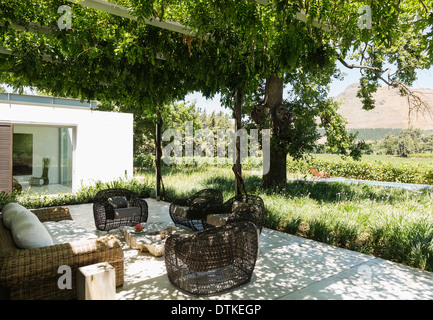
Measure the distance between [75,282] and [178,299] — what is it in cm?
106

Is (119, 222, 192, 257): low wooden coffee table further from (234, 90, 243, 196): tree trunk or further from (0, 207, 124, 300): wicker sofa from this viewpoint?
(234, 90, 243, 196): tree trunk

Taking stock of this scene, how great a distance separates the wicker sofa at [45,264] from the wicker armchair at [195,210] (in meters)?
2.45

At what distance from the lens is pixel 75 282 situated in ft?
9.45

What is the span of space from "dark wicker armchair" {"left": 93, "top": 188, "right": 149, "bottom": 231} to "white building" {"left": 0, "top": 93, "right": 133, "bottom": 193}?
185 inches

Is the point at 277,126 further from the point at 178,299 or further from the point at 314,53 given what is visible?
the point at 178,299

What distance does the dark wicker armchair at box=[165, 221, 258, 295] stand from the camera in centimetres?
313

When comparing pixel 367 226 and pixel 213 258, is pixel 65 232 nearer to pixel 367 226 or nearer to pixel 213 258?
pixel 213 258

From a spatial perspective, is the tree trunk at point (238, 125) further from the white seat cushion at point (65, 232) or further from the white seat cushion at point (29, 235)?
the white seat cushion at point (29, 235)

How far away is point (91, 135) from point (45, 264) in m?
8.49

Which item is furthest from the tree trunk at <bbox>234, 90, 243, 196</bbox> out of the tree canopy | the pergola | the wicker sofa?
the wicker sofa

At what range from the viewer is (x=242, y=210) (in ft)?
15.5

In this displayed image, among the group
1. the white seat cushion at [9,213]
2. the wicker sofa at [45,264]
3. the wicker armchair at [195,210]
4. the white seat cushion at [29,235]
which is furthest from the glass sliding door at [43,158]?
the wicker sofa at [45,264]

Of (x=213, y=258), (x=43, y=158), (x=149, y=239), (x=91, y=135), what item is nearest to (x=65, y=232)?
(x=149, y=239)
